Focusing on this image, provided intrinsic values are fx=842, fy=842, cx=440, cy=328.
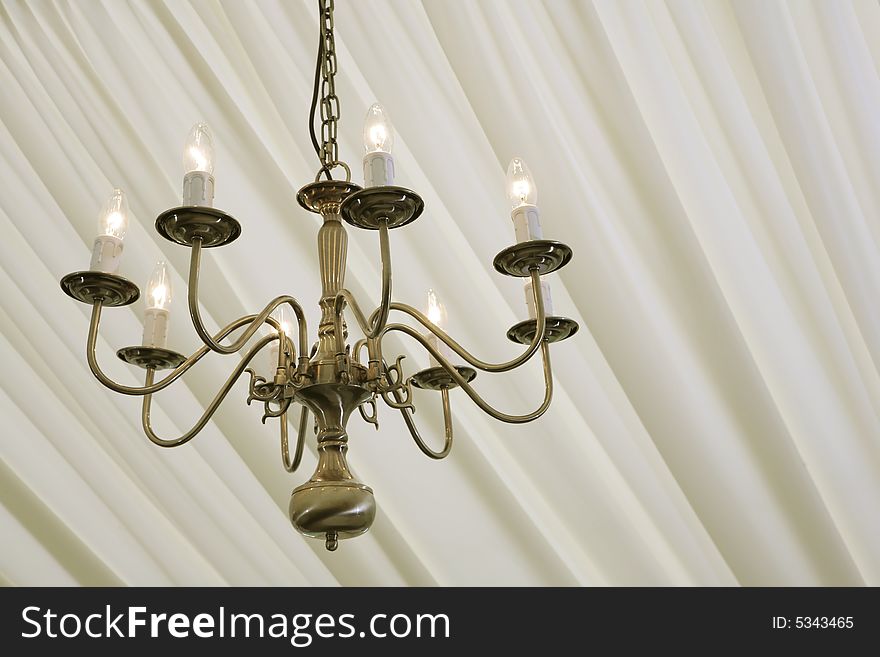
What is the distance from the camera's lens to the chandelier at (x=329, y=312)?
0.86m

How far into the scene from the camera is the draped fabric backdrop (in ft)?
4.80

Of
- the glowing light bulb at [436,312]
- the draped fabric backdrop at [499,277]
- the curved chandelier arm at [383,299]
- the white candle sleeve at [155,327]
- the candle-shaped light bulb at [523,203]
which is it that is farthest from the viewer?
the draped fabric backdrop at [499,277]

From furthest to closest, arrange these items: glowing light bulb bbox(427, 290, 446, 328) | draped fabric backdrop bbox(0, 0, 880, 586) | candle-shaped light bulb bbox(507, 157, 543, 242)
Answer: draped fabric backdrop bbox(0, 0, 880, 586) < glowing light bulb bbox(427, 290, 446, 328) < candle-shaped light bulb bbox(507, 157, 543, 242)

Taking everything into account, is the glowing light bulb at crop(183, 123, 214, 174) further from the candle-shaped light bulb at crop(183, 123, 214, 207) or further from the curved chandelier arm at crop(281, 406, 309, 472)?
the curved chandelier arm at crop(281, 406, 309, 472)

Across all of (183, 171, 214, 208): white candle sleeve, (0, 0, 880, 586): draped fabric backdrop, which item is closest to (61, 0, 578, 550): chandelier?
(183, 171, 214, 208): white candle sleeve

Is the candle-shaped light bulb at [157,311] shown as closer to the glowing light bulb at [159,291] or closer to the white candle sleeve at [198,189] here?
the glowing light bulb at [159,291]

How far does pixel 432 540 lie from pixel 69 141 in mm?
1169

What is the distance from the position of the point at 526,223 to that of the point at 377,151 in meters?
0.19

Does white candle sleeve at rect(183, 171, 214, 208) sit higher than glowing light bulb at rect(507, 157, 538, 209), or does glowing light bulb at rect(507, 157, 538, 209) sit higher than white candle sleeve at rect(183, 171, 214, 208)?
glowing light bulb at rect(507, 157, 538, 209)

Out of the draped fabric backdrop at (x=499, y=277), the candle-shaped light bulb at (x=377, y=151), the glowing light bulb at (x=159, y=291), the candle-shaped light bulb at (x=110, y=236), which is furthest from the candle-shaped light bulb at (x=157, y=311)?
the draped fabric backdrop at (x=499, y=277)

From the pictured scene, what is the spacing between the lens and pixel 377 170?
868 mm

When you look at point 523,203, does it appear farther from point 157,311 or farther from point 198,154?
point 157,311

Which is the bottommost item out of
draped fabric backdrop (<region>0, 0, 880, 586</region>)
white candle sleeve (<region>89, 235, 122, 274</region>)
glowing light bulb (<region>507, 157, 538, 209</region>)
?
white candle sleeve (<region>89, 235, 122, 274</region>)
